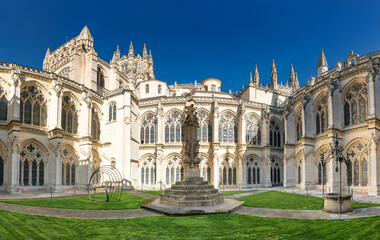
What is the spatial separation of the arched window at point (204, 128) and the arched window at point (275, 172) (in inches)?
436

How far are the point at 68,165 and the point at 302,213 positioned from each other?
84.3ft

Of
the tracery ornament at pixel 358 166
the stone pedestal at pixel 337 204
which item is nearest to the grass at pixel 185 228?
the stone pedestal at pixel 337 204

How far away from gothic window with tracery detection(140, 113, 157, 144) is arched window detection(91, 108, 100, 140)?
636 cm

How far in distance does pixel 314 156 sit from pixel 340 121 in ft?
18.9

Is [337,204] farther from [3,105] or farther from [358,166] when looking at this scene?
[3,105]

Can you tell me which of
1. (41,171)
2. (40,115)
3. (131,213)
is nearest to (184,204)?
(131,213)

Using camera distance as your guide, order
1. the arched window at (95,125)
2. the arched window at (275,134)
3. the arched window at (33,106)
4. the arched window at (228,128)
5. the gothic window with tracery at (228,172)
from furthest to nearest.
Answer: the arched window at (275,134)
the arched window at (228,128)
the gothic window with tracery at (228,172)
the arched window at (95,125)
the arched window at (33,106)

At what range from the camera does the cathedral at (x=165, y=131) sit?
84.8ft

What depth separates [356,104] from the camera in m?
28.2

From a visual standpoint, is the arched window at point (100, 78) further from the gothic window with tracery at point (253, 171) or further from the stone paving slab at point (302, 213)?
the stone paving slab at point (302, 213)

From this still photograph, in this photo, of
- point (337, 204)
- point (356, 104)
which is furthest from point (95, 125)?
point (356, 104)

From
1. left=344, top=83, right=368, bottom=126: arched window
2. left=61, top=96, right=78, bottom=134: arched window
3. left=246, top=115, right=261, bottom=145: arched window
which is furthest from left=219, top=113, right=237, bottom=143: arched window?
left=61, top=96, right=78, bottom=134: arched window

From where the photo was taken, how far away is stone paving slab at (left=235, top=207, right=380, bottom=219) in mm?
12539

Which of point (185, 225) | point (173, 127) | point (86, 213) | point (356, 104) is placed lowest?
point (86, 213)
